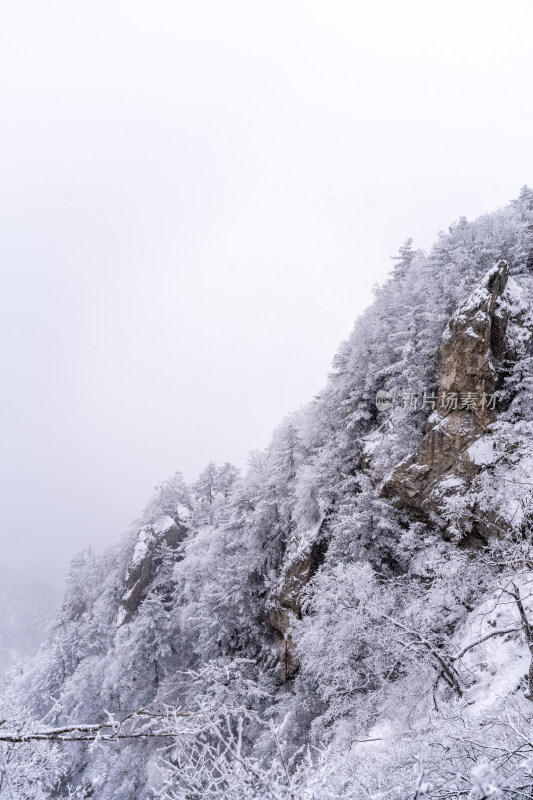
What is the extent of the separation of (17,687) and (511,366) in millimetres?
49099

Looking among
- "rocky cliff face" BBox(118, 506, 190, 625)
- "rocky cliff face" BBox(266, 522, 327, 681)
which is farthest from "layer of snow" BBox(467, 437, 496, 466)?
"rocky cliff face" BBox(118, 506, 190, 625)

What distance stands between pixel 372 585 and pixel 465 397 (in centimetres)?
970

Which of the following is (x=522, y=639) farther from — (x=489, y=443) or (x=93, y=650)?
(x=93, y=650)

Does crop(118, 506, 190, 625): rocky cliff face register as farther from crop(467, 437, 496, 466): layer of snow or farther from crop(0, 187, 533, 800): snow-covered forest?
crop(467, 437, 496, 466): layer of snow

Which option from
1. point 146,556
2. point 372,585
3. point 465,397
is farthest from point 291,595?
point 146,556

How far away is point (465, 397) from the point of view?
17969mm

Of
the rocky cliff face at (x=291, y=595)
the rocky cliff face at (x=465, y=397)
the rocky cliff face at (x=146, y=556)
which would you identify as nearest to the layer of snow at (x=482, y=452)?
the rocky cliff face at (x=465, y=397)

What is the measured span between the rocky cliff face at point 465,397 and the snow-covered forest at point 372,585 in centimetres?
9

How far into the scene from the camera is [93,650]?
3544 cm

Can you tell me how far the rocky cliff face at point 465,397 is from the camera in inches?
685

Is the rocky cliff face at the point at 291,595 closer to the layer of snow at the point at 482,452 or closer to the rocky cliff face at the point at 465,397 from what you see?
the rocky cliff face at the point at 465,397

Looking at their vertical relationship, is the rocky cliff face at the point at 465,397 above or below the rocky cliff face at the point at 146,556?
above

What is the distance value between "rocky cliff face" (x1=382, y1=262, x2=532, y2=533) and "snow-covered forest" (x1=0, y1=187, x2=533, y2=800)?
9 cm

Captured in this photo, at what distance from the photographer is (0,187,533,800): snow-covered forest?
25.6 ft
